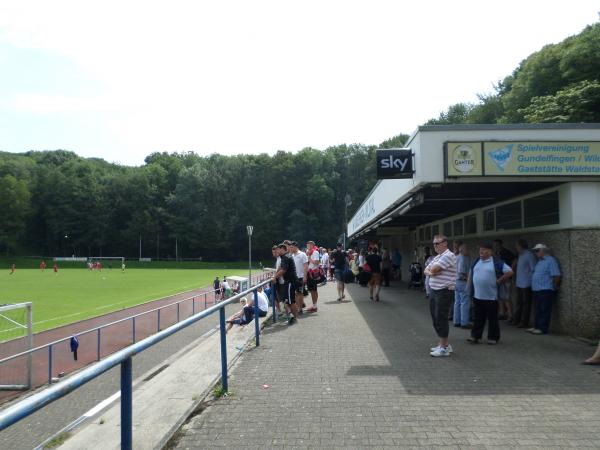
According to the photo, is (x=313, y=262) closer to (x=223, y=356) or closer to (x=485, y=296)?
(x=485, y=296)

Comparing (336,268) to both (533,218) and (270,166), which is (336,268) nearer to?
(533,218)

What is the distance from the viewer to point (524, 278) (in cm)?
976

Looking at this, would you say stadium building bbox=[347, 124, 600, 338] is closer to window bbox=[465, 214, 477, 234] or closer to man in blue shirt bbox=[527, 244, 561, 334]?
man in blue shirt bbox=[527, 244, 561, 334]

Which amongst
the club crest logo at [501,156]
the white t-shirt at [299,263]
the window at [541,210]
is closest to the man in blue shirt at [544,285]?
the window at [541,210]

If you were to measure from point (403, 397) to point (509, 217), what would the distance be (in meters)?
7.54

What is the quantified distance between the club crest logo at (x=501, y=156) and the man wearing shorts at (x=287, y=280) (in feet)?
14.7

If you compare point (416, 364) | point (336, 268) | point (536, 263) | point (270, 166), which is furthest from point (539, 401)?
point (270, 166)

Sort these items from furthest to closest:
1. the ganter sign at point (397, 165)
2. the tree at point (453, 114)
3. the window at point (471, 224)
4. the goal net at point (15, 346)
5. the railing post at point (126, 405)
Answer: the tree at point (453, 114), the window at point (471, 224), the goal net at point (15, 346), the ganter sign at point (397, 165), the railing post at point (126, 405)

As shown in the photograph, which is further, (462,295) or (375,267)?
(375,267)

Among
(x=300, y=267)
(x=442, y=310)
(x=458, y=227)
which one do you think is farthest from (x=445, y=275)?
(x=458, y=227)

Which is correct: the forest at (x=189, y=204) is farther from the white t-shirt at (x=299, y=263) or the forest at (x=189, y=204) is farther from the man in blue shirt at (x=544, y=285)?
the man in blue shirt at (x=544, y=285)

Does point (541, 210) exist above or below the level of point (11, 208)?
below

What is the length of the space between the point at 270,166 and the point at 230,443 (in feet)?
A: 313

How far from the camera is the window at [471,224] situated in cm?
1443
